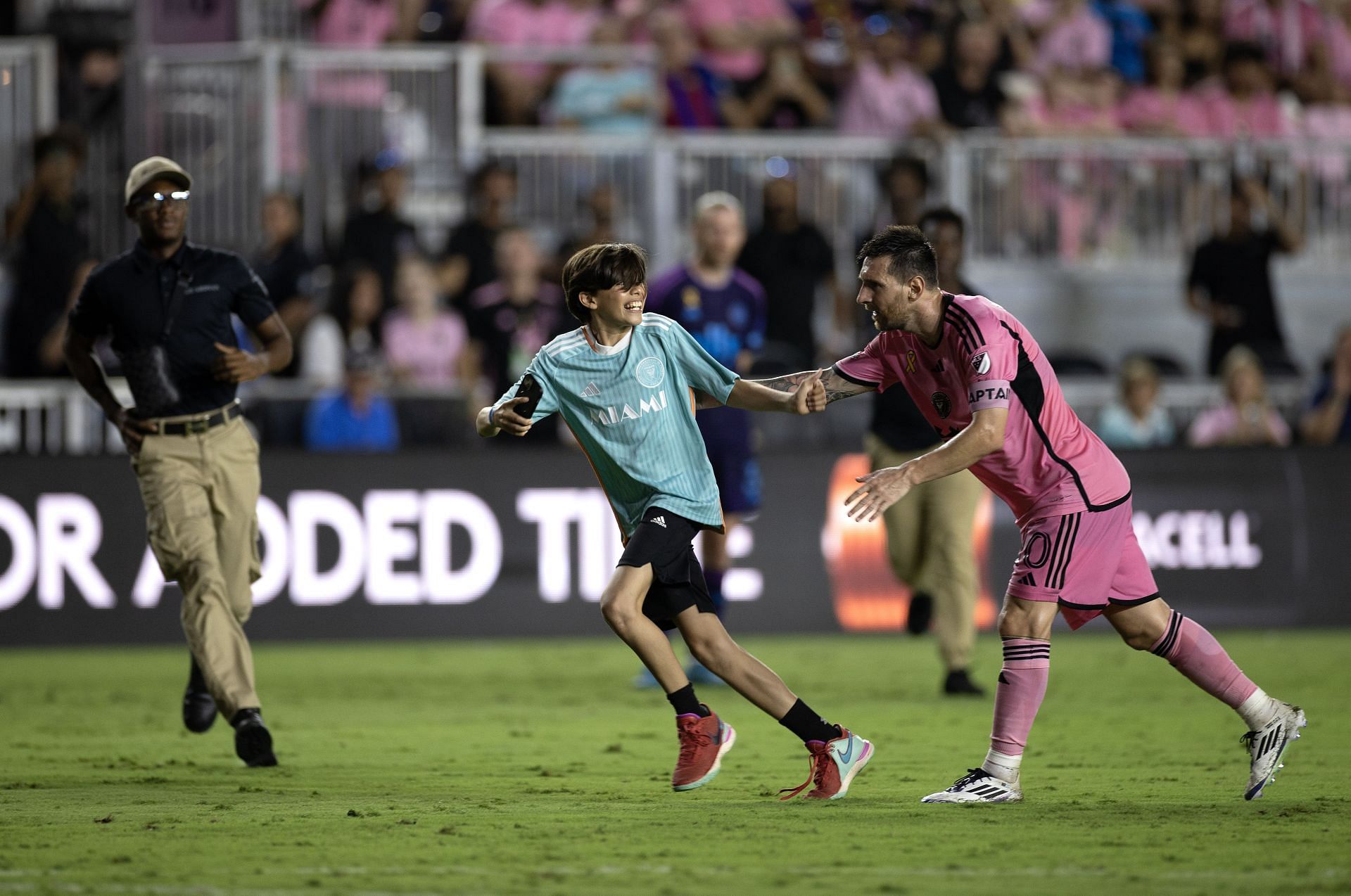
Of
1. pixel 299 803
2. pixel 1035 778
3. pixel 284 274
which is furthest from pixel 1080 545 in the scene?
pixel 284 274

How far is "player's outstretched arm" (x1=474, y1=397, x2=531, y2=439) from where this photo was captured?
6844 millimetres

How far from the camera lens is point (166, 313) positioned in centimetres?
830

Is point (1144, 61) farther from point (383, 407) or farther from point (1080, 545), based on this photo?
point (1080, 545)

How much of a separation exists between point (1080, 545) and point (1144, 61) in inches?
565

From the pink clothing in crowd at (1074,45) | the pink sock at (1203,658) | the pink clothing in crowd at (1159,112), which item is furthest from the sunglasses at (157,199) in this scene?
the pink clothing in crowd at (1159,112)

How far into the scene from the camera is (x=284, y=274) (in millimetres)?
15742

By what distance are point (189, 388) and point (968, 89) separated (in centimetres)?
1181

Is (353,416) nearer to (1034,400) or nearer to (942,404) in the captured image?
(942,404)

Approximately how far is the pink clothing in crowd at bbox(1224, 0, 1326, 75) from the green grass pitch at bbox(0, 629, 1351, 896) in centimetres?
989

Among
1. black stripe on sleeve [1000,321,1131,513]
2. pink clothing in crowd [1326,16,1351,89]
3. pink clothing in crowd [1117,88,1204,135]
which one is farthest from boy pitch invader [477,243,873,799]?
pink clothing in crowd [1326,16,1351,89]

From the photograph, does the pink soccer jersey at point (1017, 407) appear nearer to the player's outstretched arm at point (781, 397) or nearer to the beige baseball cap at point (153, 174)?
the player's outstretched arm at point (781, 397)

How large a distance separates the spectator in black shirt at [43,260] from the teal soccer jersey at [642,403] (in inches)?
372

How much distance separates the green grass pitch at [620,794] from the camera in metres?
5.44

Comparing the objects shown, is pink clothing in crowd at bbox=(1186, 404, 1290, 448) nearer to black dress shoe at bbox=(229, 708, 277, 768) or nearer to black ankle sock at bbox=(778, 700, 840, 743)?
black ankle sock at bbox=(778, 700, 840, 743)
